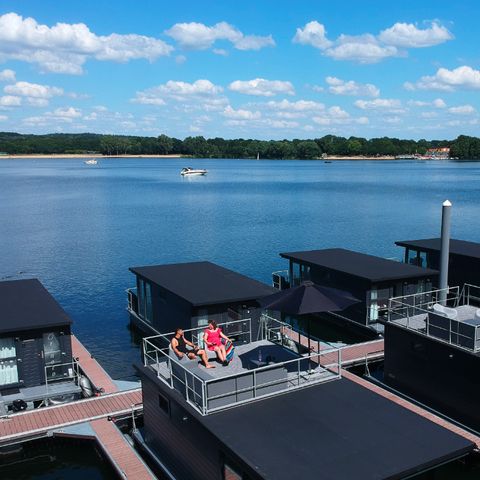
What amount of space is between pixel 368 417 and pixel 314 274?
21.5m

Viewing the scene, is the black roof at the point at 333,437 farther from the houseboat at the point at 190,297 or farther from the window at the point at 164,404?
the houseboat at the point at 190,297

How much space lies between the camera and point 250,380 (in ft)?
49.5

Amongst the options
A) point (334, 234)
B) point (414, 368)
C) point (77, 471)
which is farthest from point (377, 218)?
point (77, 471)

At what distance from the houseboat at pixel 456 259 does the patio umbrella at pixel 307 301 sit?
1691 centimetres

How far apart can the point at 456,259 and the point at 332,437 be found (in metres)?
24.6

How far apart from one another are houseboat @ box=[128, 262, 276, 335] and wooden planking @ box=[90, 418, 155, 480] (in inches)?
281

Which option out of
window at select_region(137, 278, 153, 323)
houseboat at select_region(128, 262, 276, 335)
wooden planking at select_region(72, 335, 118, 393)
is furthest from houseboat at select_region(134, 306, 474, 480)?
window at select_region(137, 278, 153, 323)

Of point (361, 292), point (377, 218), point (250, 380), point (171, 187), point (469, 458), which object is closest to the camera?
point (250, 380)

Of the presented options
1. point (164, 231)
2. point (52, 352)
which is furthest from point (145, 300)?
point (164, 231)

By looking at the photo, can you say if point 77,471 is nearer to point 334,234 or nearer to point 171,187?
point 334,234

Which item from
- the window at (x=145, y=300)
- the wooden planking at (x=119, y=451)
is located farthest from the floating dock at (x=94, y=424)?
the window at (x=145, y=300)

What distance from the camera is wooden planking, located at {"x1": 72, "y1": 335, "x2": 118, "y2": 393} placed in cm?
2366

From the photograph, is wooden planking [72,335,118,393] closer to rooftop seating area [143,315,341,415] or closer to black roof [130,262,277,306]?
black roof [130,262,277,306]

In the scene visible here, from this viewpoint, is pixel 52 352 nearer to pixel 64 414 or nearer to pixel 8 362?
pixel 8 362
